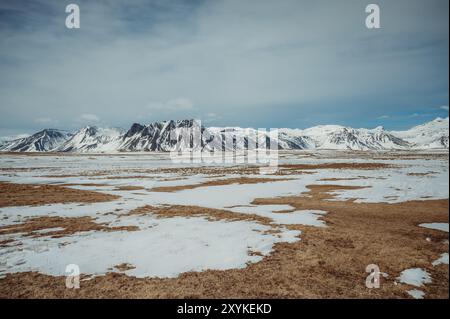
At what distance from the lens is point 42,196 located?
28.4 m

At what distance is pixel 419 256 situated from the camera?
1105cm

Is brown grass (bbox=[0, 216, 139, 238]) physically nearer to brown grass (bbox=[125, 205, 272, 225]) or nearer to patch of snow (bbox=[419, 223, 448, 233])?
brown grass (bbox=[125, 205, 272, 225])

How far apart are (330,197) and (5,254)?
23583mm

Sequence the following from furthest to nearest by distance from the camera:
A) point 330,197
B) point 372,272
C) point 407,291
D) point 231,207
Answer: point 330,197 → point 231,207 → point 372,272 → point 407,291

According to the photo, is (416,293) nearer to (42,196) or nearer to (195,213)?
(195,213)

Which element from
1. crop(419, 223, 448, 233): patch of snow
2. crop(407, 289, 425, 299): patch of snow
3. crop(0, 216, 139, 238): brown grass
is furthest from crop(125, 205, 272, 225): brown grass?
crop(407, 289, 425, 299): patch of snow

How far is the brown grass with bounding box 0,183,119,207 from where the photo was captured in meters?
25.5

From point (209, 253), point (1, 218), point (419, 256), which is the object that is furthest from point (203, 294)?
point (1, 218)

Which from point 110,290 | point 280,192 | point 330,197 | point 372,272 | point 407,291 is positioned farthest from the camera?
point 280,192

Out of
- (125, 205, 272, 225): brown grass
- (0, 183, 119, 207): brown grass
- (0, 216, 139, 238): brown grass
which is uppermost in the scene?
(0, 183, 119, 207): brown grass

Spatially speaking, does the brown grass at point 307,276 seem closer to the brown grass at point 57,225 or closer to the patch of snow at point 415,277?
the patch of snow at point 415,277

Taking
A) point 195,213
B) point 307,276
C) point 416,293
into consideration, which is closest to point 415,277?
point 416,293

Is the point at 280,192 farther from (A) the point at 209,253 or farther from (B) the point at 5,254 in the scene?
(B) the point at 5,254

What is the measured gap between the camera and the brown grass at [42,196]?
25.5m
